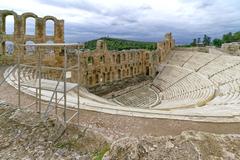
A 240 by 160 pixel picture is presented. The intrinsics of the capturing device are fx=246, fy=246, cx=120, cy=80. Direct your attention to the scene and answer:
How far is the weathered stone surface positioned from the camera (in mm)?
5477

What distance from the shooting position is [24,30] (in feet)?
74.9

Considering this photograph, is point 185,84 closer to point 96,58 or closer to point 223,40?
point 96,58

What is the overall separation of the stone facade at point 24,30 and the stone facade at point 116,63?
340 centimetres

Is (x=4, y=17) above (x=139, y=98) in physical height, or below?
above

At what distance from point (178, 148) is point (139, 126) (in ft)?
11.0

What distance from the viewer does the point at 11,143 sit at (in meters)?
7.56

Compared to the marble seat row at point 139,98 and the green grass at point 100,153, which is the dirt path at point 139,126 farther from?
the marble seat row at point 139,98

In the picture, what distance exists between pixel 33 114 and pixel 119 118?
10.5 ft

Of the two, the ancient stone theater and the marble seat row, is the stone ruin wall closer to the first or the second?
the ancient stone theater

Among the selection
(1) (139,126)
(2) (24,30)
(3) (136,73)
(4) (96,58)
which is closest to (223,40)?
(3) (136,73)

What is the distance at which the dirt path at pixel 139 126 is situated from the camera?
28.0 ft

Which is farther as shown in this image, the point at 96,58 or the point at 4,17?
the point at 96,58

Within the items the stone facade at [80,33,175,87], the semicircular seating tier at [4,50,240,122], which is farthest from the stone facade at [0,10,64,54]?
the semicircular seating tier at [4,50,240,122]

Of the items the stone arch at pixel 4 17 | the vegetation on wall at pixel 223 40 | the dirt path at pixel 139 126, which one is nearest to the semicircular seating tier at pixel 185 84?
the stone arch at pixel 4 17
